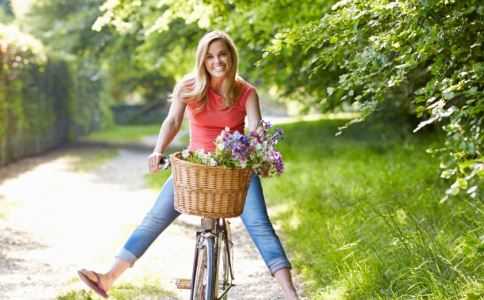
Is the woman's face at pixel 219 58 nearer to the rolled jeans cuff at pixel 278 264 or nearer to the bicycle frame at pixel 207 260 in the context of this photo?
the bicycle frame at pixel 207 260

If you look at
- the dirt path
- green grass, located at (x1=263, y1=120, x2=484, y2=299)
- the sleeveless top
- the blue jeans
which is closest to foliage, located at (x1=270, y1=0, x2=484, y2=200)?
green grass, located at (x1=263, y1=120, x2=484, y2=299)

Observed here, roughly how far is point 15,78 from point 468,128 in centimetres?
1289

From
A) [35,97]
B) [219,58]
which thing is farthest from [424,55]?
[35,97]

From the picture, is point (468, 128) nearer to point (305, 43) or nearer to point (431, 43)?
point (431, 43)

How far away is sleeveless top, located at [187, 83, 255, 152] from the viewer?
459 cm

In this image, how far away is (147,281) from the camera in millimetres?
6250

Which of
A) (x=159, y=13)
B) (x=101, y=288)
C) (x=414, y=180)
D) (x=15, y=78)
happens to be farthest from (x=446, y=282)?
(x=15, y=78)

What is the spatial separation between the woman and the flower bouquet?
0.38m

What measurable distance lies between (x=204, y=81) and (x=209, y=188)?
81 centimetres

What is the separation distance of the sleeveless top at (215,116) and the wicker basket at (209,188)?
566 millimetres

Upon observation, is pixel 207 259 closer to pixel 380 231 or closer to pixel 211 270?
pixel 211 270

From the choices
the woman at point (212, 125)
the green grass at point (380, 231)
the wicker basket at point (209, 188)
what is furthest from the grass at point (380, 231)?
the wicker basket at point (209, 188)

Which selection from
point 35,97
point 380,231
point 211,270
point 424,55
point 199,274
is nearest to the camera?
point 211,270

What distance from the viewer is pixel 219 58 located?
4488 millimetres
